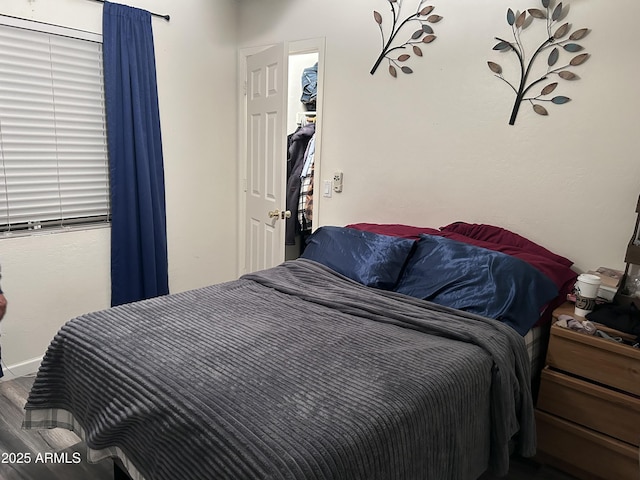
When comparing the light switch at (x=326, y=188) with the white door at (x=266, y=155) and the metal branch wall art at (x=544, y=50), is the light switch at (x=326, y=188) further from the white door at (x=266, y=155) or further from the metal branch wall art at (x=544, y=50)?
the metal branch wall art at (x=544, y=50)

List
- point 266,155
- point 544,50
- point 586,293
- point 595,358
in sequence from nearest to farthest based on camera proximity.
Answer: point 595,358
point 586,293
point 544,50
point 266,155

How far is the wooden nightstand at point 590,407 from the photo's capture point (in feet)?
6.20

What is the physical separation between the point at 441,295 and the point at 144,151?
2.15m

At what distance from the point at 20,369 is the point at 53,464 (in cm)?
105

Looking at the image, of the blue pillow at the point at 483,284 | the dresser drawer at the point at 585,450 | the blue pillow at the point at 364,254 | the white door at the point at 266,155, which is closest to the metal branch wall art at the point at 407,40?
the white door at the point at 266,155

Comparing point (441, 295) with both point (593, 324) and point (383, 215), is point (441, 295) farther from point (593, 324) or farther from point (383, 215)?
point (383, 215)

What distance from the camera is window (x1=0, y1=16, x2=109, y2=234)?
8.71 ft

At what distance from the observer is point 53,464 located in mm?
2111

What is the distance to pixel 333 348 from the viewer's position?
1798mm

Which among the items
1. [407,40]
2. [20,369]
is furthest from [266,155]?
Answer: [20,369]

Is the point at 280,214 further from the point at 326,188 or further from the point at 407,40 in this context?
the point at 407,40

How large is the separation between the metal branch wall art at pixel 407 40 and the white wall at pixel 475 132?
5 centimetres

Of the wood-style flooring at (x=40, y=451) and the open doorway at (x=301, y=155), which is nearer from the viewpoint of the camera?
the wood-style flooring at (x=40, y=451)

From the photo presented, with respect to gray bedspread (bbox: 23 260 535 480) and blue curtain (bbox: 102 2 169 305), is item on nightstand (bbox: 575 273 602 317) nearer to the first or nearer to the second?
gray bedspread (bbox: 23 260 535 480)
